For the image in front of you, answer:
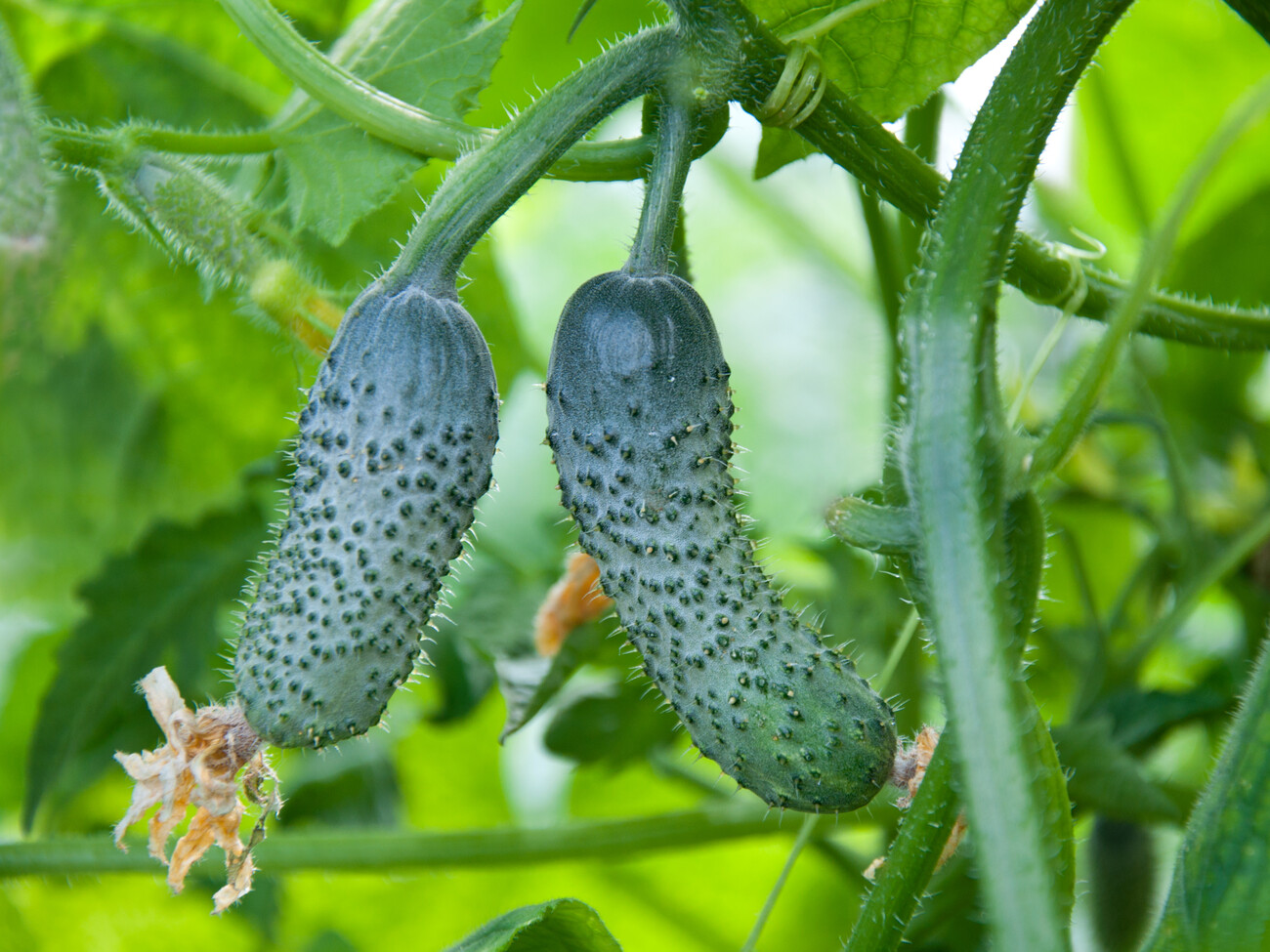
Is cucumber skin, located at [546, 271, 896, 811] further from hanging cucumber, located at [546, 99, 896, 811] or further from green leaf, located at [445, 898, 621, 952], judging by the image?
green leaf, located at [445, 898, 621, 952]

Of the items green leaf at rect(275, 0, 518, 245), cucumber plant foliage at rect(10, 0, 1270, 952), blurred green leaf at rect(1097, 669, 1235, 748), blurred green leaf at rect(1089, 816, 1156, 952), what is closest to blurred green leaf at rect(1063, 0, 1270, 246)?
blurred green leaf at rect(1097, 669, 1235, 748)

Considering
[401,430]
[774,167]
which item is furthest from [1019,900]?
[774,167]

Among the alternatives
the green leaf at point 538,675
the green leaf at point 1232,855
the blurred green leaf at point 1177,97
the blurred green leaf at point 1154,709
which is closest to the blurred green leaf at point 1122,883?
the blurred green leaf at point 1154,709

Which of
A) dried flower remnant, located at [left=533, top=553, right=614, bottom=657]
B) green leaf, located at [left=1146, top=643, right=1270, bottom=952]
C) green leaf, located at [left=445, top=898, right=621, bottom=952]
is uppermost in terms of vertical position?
green leaf, located at [left=1146, top=643, right=1270, bottom=952]

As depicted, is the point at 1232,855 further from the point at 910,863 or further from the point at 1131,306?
the point at 1131,306

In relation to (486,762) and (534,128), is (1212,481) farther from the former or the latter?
(534,128)

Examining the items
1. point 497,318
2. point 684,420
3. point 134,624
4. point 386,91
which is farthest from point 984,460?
point 134,624

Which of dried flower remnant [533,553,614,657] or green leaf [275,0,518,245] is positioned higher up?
green leaf [275,0,518,245]
